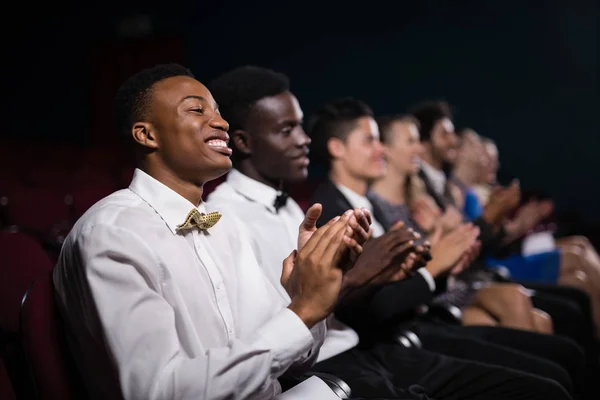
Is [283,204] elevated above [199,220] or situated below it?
below

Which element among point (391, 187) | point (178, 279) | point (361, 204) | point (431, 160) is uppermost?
point (178, 279)

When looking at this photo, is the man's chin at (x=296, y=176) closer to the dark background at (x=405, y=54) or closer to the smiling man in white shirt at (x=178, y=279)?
the smiling man in white shirt at (x=178, y=279)

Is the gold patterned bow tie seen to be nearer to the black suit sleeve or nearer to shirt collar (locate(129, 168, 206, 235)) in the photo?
shirt collar (locate(129, 168, 206, 235))

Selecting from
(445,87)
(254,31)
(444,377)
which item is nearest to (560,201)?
(445,87)

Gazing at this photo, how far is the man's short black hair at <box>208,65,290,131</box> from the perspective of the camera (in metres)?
1.62

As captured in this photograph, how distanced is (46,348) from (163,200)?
1.02 ft

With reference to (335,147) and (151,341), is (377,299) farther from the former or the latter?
(151,341)

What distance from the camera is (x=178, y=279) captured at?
109 centimetres

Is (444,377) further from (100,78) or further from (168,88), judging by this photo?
(100,78)

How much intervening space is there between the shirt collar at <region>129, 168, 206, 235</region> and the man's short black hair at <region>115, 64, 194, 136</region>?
0.10m

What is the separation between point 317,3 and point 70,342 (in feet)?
17.5

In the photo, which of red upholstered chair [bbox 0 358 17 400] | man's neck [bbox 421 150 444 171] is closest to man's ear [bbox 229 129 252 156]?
red upholstered chair [bbox 0 358 17 400]

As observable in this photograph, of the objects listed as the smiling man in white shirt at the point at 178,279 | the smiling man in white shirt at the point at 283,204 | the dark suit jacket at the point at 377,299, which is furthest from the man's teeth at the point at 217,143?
the dark suit jacket at the point at 377,299

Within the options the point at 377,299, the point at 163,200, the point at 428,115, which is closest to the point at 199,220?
the point at 163,200
